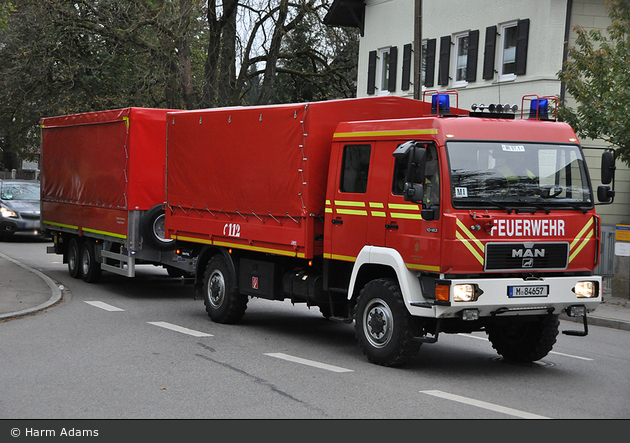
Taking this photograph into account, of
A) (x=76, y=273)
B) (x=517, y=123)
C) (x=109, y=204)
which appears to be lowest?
(x=76, y=273)

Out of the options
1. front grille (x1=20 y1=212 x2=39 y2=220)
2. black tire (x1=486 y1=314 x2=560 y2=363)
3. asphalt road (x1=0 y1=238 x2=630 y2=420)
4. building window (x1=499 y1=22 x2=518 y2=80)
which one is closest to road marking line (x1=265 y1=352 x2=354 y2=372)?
asphalt road (x1=0 y1=238 x2=630 y2=420)

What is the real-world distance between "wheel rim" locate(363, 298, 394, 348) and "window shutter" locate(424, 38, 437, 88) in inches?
782

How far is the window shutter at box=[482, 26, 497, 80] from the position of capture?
24625 millimetres

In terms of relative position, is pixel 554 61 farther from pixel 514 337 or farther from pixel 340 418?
pixel 340 418

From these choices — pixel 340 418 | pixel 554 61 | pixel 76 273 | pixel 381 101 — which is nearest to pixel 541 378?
pixel 340 418

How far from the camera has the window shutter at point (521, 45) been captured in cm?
2341

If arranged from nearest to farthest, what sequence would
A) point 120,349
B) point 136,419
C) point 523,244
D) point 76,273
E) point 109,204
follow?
point 136,419, point 523,244, point 120,349, point 109,204, point 76,273

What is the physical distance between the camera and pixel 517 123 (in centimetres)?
851

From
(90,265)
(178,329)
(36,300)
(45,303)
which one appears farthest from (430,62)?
(178,329)

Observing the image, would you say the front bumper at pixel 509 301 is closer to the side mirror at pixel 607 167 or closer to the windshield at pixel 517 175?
the windshield at pixel 517 175

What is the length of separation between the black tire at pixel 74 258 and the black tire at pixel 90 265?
393 millimetres

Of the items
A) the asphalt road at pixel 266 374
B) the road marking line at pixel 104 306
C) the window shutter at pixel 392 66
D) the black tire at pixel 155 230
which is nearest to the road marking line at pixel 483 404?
the asphalt road at pixel 266 374

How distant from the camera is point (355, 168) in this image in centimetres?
909
